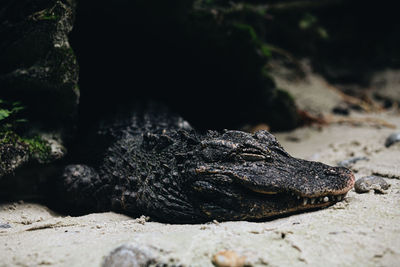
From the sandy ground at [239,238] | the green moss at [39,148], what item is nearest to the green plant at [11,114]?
the green moss at [39,148]

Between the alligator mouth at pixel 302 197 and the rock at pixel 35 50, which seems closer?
the alligator mouth at pixel 302 197

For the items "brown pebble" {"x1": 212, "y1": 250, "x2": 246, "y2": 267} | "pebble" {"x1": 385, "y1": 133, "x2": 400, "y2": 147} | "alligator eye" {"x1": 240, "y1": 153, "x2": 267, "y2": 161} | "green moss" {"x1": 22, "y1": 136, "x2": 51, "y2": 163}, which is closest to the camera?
"brown pebble" {"x1": 212, "y1": 250, "x2": 246, "y2": 267}

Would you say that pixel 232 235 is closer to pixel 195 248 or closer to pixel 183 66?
pixel 195 248

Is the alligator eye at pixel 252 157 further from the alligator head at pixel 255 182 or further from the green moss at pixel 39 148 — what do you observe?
the green moss at pixel 39 148

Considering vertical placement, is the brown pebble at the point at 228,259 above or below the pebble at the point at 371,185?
below

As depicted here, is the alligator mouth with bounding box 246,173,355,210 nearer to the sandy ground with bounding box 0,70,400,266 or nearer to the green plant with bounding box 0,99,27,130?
the sandy ground with bounding box 0,70,400,266

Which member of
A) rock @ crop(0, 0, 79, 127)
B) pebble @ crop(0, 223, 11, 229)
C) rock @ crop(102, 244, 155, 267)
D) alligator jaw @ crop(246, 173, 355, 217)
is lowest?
pebble @ crop(0, 223, 11, 229)

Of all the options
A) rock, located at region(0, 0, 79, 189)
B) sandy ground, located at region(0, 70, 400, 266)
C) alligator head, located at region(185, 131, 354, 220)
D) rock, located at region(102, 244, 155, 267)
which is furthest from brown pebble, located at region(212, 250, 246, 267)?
rock, located at region(0, 0, 79, 189)

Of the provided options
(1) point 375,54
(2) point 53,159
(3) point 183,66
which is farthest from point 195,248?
(1) point 375,54
